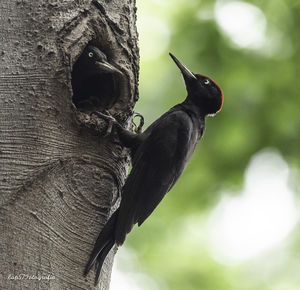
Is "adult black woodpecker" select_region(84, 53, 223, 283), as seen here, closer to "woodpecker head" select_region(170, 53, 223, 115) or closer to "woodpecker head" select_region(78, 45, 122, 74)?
"woodpecker head" select_region(170, 53, 223, 115)

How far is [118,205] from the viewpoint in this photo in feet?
11.6

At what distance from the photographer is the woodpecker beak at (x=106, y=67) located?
3.85 m

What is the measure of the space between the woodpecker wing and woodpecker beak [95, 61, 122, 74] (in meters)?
0.58

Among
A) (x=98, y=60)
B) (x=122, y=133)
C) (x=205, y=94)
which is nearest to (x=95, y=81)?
(x=98, y=60)

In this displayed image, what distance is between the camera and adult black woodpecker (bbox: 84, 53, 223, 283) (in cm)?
321

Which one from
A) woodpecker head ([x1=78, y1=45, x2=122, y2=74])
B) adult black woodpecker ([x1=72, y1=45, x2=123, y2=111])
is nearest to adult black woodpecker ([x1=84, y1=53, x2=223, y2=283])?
adult black woodpecker ([x1=72, y1=45, x2=123, y2=111])

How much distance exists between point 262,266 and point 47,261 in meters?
4.24

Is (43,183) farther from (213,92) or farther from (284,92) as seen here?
(284,92)

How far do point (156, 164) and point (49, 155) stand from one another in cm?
114

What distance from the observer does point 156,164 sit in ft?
13.2

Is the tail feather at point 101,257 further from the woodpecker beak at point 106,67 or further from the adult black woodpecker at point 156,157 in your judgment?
the woodpecker beak at point 106,67

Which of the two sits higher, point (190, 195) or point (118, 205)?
point (118, 205)

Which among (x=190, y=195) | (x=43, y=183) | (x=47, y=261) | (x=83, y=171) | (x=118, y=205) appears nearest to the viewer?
(x=47, y=261)

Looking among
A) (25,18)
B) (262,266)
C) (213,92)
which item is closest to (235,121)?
(213,92)
